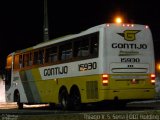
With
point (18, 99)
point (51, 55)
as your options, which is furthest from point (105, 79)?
point (18, 99)

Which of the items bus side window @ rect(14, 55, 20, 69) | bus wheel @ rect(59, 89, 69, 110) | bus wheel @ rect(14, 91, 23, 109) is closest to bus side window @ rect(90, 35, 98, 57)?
bus wheel @ rect(59, 89, 69, 110)

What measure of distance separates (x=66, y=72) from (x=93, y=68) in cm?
268

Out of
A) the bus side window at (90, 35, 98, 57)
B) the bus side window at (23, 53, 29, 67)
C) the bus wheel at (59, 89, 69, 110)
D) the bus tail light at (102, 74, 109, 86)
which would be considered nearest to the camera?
the bus tail light at (102, 74, 109, 86)

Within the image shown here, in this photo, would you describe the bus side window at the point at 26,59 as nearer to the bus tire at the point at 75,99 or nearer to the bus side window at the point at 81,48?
the bus tire at the point at 75,99

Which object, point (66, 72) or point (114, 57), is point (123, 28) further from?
point (66, 72)

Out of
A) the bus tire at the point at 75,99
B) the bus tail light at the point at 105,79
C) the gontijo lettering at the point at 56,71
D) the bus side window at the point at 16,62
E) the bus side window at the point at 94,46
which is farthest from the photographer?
the bus side window at the point at 16,62

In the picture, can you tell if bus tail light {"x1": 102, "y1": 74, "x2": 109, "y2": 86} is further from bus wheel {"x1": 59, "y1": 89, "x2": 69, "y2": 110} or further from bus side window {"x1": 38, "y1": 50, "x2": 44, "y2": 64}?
bus side window {"x1": 38, "y1": 50, "x2": 44, "y2": 64}

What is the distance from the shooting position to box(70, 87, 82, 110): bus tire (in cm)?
2373

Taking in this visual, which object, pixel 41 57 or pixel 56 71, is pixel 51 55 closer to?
pixel 56 71

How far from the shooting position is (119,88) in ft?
72.9

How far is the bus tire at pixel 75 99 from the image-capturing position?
23.7 metres

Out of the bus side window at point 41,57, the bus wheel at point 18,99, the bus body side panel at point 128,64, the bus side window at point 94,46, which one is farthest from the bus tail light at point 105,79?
the bus wheel at point 18,99

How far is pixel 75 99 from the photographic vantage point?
24.0 meters

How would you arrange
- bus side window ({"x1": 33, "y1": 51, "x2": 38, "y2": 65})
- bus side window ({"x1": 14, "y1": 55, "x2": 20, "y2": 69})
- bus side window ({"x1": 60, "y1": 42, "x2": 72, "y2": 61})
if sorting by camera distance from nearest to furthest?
bus side window ({"x1": 60, "y1": 42, "x2": 72, "y2": 61}) < bus side window ({"x1": 33, "y1": 51, "x2": 38, "y2": 65}) < bus side window ({"x1": 14, "y1": 55, "x2": 20, "y2": 69})
